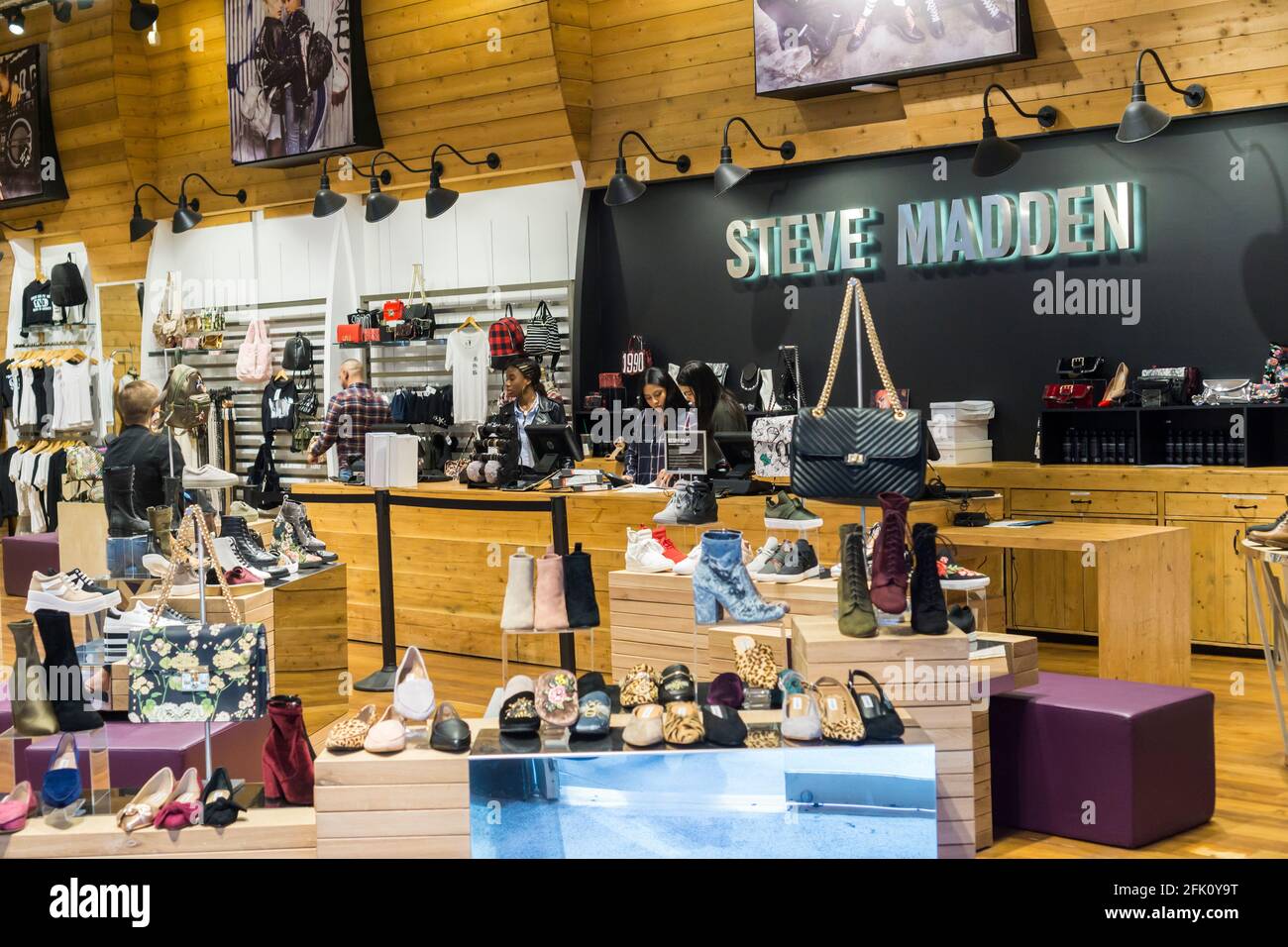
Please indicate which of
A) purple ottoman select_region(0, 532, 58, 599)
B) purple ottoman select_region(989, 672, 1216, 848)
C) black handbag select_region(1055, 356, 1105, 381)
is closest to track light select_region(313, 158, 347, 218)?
purple ottoman select_region(0, 532, 58, 599)

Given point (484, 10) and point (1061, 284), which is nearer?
point (1061, 284)

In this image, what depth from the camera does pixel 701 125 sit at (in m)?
9.23

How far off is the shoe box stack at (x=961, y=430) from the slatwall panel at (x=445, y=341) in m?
3.01

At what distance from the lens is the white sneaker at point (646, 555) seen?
18.0 ft

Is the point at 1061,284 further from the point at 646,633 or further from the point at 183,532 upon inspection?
the point at 183,532

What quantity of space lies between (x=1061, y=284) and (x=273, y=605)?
4.86 metres

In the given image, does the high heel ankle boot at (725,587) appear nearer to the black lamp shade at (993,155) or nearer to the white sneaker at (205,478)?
the white sneaker at (205,478)

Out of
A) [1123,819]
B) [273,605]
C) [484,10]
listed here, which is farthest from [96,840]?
[484,10]

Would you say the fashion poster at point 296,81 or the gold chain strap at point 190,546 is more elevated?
the fashion poster at point 296,81

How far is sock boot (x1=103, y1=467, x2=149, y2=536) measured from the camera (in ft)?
20.6

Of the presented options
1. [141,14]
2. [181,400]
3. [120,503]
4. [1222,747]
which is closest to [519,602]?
[120,503]

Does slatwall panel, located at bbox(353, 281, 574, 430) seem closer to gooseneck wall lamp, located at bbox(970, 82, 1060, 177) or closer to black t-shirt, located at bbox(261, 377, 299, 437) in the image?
black t-shirt, located at bbox(261, 377, 299, 437)

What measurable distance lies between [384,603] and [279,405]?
5.31 meters

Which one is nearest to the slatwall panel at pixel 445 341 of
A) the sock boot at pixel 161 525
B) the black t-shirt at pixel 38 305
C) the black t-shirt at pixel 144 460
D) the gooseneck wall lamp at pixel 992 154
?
the gooseneck wall lamp at pixel 992 154
